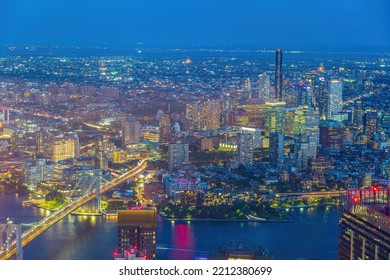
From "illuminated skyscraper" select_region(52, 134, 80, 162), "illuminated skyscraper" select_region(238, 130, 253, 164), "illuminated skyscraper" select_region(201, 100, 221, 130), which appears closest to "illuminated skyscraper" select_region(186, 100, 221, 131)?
"illuminated skyscraper" select_region(201, 100, 221, 130)

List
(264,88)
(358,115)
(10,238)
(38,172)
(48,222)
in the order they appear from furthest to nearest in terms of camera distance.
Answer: (358,115) → (264,88) → (38,172) → (48,222) → (10,238)

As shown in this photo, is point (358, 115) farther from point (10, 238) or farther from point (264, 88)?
point (10, 238)

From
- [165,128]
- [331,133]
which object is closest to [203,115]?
[165,128]

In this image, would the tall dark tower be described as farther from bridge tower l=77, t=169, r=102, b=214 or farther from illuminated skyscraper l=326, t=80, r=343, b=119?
bridge tower l=77, t=169, r=102, b=214

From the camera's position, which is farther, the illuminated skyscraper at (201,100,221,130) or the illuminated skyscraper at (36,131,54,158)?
the illuminated skyscraper at (201,100,221,130)

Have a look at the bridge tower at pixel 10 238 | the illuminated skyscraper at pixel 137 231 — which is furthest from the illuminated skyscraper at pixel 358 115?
the bridge tower at pixel 10 238

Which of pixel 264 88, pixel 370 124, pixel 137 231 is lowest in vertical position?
pixel 137 231

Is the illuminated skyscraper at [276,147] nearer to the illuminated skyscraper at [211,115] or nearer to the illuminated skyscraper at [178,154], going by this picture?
the illuminated skyscraper at [211,115]

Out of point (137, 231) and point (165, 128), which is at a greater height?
point (165, 128)
